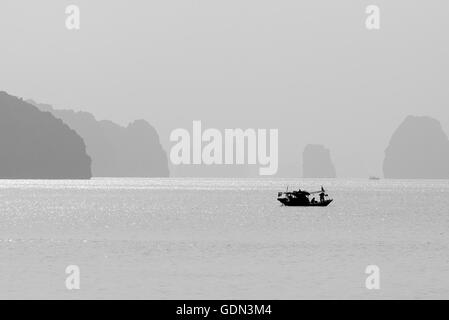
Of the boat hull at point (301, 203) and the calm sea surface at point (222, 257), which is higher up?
the calm sea surface at point (222, 257)

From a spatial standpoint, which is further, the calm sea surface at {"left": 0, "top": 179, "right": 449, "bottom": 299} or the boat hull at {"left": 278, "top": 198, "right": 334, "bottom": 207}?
the boat hull at {"left": 278, "top": 198, "right": 334, "bottom": 207}

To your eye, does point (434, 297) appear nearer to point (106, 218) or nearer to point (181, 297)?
point (181, 297)

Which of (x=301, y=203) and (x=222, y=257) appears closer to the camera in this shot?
(x=222, y=257)

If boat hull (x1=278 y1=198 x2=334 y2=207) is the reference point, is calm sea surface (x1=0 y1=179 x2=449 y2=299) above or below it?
above

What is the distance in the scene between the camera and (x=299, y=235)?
110 metres

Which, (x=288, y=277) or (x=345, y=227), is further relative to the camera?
(x=345, y=227)

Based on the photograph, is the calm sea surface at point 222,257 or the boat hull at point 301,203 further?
the boat hull at point 301,203

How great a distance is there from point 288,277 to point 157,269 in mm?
11181

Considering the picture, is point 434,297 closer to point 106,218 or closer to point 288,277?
point 288,277

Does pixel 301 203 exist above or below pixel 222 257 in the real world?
below
